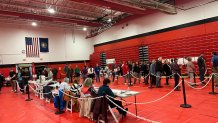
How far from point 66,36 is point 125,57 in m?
7.98

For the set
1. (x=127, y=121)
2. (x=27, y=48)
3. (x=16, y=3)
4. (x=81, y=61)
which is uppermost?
(x=16, y=3)

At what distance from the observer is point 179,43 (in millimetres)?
12523

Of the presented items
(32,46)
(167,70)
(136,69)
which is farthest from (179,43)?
(32,46)

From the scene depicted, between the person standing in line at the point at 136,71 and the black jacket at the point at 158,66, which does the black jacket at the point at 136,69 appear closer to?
the person standing in line at the point at 136,71

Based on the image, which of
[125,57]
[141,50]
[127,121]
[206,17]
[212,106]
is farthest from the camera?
[125,57]

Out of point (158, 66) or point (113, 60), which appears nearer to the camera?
point (158, 66)

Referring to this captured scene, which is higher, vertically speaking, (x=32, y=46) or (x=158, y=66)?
(x=32, y=46)

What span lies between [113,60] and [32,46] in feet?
28.5

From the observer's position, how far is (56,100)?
602 cm

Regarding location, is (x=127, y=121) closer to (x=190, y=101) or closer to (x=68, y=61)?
(x=190, y=101)

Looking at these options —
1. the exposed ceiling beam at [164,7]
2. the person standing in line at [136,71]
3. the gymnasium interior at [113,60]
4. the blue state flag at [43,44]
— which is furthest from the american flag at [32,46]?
the exposed ceiling beam at [164,7]

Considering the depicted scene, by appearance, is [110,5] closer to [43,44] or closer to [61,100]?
[61,100]

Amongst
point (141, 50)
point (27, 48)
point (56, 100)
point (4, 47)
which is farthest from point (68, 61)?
point (56, 100)

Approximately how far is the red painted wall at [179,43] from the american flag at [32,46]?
29.8 feet
